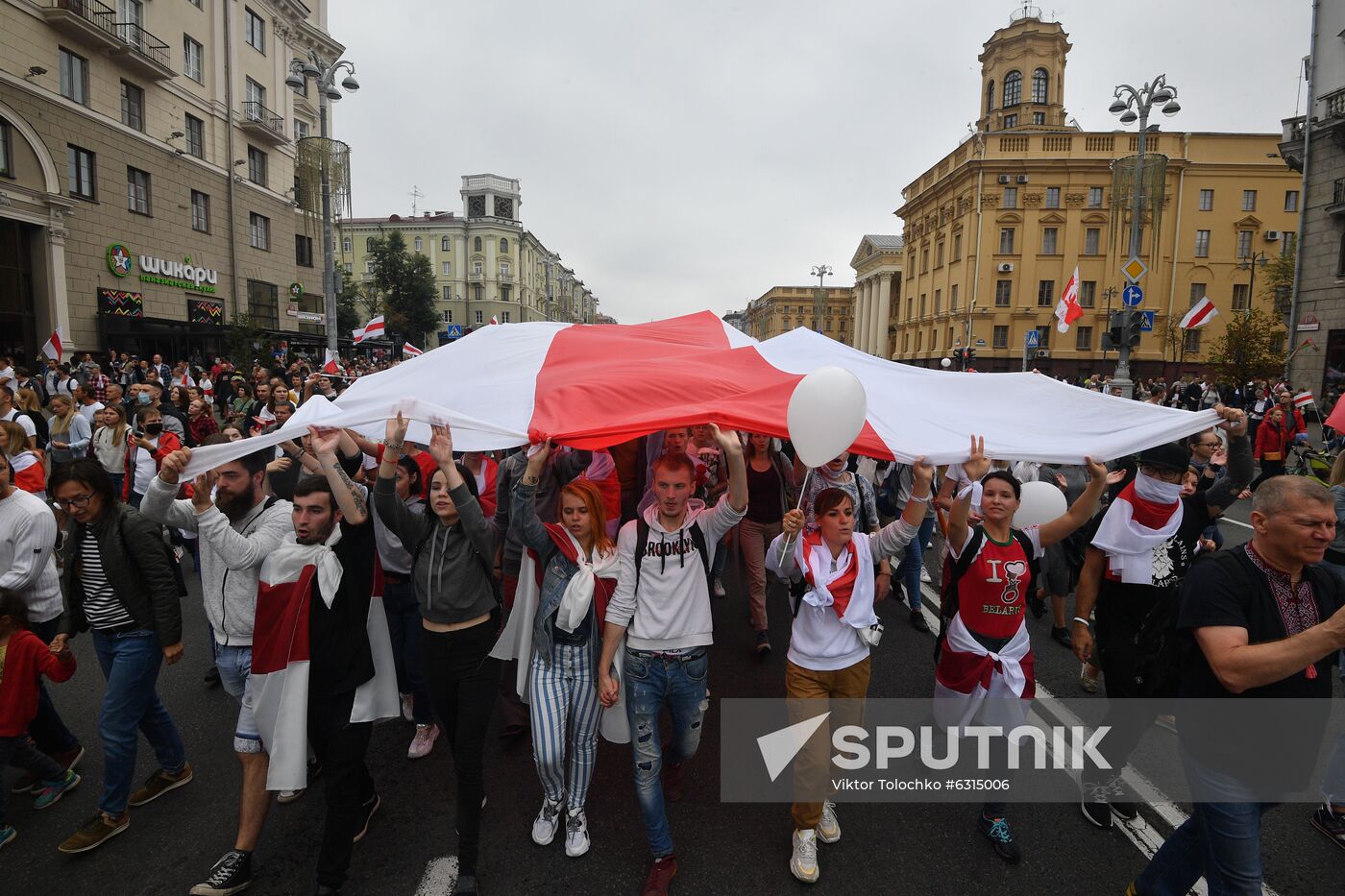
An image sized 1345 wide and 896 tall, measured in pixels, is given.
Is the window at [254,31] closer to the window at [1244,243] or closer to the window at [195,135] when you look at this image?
the window at [195,135]

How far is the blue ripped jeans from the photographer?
295 centimetres

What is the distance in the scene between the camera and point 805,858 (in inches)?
118

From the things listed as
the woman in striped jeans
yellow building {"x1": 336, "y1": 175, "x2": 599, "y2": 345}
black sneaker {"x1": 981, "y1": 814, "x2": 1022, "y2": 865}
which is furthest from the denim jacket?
yellow building {"x1": 336, "y1": 175, "x2": 599, "y2": 345}

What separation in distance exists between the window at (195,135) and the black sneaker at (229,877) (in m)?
29.2

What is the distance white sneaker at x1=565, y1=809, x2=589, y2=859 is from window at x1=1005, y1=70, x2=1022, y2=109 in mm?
64919

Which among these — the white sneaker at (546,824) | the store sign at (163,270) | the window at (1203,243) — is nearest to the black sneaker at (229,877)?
the white sneaker at (546,824)

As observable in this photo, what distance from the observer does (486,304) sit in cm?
7769

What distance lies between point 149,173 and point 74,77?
126 inches

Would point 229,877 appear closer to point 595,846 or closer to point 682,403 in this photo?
point 595,846

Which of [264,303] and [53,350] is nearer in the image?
[53,350]

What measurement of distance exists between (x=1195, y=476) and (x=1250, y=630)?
198cm

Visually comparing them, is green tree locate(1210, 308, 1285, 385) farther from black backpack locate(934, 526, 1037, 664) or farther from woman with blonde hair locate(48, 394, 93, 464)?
woman with blonde hair locate(48, 394, 93, 464)

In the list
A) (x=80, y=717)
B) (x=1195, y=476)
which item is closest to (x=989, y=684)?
(x=1195, y=476)

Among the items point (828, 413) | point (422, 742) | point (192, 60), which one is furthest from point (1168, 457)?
point (192, 60)
